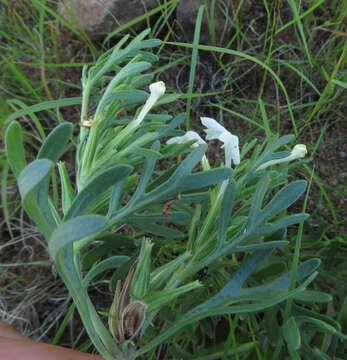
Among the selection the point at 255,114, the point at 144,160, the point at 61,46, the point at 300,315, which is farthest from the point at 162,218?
the point at 61,46

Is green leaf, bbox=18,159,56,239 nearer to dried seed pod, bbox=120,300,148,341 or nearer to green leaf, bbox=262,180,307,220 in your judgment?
dried seed pod, bbox=120,300,148,341

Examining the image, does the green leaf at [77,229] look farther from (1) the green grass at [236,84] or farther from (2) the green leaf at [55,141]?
(1) the green grass at [236,84]

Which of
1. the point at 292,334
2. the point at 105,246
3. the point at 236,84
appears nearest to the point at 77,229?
the point at 105,246


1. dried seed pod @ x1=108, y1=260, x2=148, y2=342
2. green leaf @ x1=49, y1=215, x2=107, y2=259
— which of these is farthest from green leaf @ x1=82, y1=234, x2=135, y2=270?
green leaf @ x1=49, y1=215, x2=107, y2=259

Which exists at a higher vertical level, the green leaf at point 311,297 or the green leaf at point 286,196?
the green leaf at point 286,196

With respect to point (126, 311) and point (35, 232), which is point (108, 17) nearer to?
point (35, 232)

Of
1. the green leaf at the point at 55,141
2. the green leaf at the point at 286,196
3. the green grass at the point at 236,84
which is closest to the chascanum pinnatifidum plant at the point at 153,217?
the green leaf at the point at 286,196
